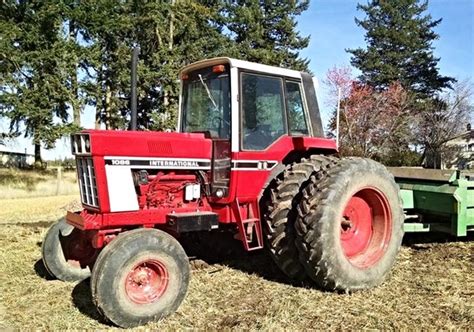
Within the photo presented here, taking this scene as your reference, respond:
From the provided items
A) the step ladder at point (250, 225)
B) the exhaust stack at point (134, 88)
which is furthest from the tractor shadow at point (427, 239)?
the exhaust stack at point (134, 88)

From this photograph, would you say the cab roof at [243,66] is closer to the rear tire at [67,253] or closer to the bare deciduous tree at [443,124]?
the rear tire at [67,253]

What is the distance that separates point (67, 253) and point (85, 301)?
99cm

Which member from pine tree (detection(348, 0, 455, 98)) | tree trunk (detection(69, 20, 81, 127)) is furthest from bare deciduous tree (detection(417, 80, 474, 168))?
tree trunk (detection(69, 20, 81, 127))

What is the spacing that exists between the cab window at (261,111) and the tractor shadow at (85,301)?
2128mm

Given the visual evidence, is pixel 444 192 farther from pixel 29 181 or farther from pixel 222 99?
pixel 29 181

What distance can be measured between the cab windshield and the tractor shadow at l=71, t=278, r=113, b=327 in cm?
206

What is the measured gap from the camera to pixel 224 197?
209 inches

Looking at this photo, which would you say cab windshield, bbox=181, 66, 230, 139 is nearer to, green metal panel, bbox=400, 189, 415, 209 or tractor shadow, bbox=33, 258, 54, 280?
tractor shadow, bbox=33, 258, 54, 280

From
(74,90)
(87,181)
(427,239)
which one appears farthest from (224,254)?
(74,90)

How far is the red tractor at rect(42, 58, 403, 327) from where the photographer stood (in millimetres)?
4500

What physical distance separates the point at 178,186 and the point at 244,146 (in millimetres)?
789

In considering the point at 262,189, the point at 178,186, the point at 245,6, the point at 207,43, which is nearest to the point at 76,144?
the point at 178,186

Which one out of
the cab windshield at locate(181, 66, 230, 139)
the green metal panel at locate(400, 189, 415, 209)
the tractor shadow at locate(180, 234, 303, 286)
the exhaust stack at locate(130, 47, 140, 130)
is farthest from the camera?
the green metal panel at locate(400, 189, 415, 209)

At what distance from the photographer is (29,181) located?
2281 centimetres
